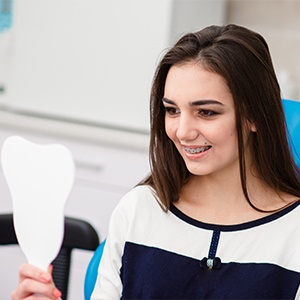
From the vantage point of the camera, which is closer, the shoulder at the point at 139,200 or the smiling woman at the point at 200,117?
the smiling woman at the point at 200,117

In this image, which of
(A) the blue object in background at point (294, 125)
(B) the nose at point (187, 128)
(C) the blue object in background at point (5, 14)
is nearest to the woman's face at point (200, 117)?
(B) the nose at point (187, 128)

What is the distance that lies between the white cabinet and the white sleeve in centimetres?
106

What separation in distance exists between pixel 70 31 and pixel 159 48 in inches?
12.9

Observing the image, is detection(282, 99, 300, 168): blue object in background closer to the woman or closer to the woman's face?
the woman

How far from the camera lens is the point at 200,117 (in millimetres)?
1327

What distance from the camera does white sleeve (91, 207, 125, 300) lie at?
1.43 m

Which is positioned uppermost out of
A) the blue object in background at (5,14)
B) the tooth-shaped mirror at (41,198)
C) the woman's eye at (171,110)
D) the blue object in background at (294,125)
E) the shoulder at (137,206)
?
the blue object in background at (5,14)

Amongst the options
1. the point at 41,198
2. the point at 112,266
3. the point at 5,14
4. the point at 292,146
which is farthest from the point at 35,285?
the point at 5,14

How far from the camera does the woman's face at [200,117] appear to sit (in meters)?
1.32

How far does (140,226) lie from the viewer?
4.81 ft

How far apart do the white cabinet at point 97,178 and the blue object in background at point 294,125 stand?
96 cm

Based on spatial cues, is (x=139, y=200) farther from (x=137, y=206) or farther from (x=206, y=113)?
(x=206, y=113)

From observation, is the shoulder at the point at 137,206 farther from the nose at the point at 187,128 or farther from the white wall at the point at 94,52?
the white wall at the point at 94,52

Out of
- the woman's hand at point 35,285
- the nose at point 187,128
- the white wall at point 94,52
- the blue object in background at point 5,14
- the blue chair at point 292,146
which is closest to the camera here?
the woman's hand at point 35,285
